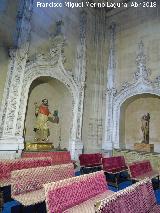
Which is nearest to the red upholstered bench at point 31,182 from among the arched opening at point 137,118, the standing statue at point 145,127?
the standing statue at point 145,127

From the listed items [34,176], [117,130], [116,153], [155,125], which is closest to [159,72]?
[155,125]

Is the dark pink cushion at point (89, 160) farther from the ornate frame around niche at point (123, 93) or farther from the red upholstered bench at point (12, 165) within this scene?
the red upholstered bench at point (12, 165)

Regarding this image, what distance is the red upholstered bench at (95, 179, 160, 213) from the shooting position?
243 cm

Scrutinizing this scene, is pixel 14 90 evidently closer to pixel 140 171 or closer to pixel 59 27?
pixel 59 27

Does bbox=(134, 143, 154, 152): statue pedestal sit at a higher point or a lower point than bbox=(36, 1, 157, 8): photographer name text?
lower

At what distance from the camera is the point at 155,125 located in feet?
36.2

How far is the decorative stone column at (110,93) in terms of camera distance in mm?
11285

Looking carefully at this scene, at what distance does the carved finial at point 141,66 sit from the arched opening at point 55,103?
406 cm

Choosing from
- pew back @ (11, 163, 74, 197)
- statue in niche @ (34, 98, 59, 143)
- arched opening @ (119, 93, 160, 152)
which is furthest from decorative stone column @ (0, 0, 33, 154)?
arched opening @ (119, 93, 160, 152)

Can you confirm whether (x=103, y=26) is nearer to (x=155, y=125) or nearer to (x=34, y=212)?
(x=155, y=125)

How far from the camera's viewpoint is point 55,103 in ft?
35.6

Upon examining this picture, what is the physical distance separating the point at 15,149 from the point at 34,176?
12.5 feet

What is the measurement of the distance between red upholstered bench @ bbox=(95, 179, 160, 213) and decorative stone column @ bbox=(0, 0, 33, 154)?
18.3ft

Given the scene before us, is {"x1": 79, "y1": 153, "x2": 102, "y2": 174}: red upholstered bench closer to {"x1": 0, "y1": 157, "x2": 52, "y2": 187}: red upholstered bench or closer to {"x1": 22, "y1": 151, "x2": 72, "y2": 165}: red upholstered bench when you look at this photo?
{"x1": 22, "y1": 151, "x2": 72, "y2": 165}: red upholstered bench
